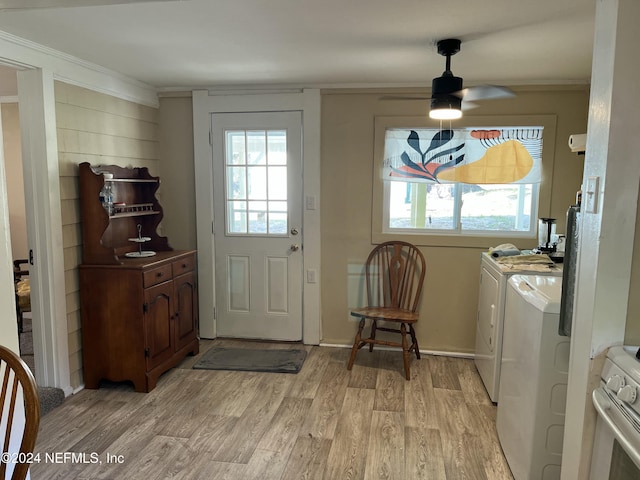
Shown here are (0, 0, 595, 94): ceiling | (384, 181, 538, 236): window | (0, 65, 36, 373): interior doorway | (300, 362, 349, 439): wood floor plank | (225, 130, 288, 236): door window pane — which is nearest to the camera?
(0, 0, 595, 94): ceiling

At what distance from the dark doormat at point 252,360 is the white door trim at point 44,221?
3.37ft

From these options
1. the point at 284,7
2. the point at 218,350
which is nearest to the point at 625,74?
the point at 284,7

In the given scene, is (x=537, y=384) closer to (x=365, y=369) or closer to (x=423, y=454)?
(x=423, y=454)

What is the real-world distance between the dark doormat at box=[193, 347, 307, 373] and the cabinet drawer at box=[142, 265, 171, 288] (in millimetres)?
789

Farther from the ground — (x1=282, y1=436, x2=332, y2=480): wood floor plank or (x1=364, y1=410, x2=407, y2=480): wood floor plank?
(x1=364, y1=410, x2=407, y2=480): wood floor plank

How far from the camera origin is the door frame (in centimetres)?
389

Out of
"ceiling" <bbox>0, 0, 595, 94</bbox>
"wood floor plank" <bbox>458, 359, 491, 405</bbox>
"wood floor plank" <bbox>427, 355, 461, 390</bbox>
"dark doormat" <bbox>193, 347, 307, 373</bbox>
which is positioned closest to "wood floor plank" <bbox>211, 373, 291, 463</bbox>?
"dark doormat" <bbox>193, 347, 307, 373</bbox>

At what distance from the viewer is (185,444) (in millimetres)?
2566

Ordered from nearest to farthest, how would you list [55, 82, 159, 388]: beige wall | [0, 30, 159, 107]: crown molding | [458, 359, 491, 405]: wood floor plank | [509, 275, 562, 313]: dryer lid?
[509, 275, 562, 313]: dryer lid
[0, 30, 159, 107]: crown molding
[55, 82, 159, 388]: beige wall
[458, 359, 491, 405]: wood floor plank

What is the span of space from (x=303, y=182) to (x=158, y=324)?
1.62 metres

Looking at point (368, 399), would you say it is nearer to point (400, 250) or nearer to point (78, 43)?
point (400, 250)

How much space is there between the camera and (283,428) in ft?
9.00

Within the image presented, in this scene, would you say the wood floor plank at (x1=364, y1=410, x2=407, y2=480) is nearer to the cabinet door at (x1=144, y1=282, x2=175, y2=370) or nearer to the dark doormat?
the dark doormat

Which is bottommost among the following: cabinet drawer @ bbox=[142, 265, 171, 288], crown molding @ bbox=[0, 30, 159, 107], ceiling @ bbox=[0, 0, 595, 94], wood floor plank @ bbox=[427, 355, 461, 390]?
wood floor plank @ bbox=[427, 355, 461, 390]
